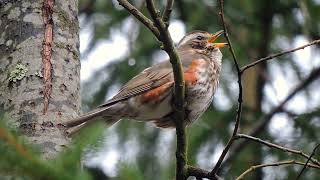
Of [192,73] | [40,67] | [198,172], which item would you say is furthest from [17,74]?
[192,73]

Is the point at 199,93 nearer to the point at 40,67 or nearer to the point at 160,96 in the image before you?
the point at 160,96

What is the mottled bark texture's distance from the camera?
3.23m

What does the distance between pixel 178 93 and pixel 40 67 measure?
722 mm

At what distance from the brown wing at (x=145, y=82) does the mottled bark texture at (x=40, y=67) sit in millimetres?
→ 792

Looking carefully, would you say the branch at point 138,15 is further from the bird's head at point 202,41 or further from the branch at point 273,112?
the branch at point 273,112

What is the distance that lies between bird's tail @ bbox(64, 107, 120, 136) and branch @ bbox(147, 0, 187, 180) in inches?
18.5

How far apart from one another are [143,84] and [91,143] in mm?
2618

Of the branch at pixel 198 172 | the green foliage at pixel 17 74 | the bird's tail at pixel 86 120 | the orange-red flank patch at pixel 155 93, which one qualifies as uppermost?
the green foliage at pixel 17 74

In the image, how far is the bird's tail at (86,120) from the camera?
3235 millimetres

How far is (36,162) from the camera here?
169 cm

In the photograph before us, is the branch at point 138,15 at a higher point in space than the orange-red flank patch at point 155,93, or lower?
higher

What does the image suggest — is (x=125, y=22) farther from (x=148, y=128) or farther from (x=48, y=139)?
(x=48, y=139)

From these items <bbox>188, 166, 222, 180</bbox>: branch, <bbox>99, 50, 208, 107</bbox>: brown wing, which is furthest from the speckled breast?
<bbox>188, 166, 222, 180</bbox>: branch

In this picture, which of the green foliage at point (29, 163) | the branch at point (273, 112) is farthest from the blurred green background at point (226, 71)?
the green foliage at point (29, 163)
